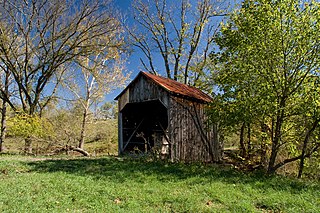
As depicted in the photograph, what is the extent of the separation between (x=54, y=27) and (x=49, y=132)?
7.70m

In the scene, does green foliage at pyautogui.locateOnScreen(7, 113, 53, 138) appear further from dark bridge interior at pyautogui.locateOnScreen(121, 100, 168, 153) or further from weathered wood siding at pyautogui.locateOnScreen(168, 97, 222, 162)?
weathered wood siding at pyautogui.locateOnScreen(168, 97, 222, 162)

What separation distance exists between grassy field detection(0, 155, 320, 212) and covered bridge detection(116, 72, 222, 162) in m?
4.23

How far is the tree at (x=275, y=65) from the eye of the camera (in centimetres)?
915

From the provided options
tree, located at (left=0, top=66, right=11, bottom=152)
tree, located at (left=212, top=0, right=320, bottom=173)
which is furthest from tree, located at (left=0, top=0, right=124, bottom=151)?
tree, located at (left=212, top=0, right=320, bottom=173)

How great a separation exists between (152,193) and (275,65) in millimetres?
6772

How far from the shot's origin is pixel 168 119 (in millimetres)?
13422

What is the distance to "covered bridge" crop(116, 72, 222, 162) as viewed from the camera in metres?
13.5

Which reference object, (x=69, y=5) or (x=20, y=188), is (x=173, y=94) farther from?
(x=69, y=5)

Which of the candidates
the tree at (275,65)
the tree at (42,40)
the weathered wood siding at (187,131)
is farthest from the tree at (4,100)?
the tree at (275,65)

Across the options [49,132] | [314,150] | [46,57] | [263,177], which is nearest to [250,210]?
[263,177]

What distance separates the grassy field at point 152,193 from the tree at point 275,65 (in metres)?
2.50

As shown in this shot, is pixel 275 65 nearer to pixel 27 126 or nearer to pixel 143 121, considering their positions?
pixel 143 121

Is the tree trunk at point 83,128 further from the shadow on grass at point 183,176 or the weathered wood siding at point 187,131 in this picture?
the shadow on grass at point 183,176

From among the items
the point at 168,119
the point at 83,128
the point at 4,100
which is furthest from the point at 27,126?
the point at 168,119
